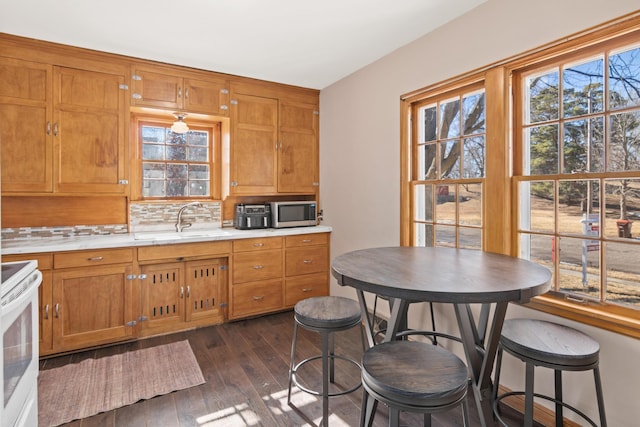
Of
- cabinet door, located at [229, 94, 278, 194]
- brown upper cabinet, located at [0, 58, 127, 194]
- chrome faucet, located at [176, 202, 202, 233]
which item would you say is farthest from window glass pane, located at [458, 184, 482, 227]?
brown upper cabinet, located at [0, 58, 127, 194]

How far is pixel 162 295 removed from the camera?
10.4ft

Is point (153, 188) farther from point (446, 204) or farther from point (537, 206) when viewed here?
point (537, 206)

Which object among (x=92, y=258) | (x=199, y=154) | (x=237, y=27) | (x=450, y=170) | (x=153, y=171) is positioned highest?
A: (x=237, y=27)

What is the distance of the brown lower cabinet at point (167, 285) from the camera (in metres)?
2.73

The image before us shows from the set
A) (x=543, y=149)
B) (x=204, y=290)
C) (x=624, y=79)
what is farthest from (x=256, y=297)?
(x=624, y=79)

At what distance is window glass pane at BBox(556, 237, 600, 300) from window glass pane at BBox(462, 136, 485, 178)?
70 centimetres

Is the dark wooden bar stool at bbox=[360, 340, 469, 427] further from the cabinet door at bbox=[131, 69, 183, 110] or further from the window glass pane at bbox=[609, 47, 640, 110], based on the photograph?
the cabinet door at bbox=[131, 69, 183, 110]

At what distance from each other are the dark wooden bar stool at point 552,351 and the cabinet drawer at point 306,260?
7.78 ft

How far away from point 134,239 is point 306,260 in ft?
5.72

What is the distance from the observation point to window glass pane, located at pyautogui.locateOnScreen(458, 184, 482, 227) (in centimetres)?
247

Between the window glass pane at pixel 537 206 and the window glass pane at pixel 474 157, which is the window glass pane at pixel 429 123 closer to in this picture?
the window glass pane at pixel 474 157

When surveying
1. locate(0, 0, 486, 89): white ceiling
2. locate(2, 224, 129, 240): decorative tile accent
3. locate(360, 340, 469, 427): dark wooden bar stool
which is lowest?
locate(360, 340, 469, 427): dark wooden bar stool

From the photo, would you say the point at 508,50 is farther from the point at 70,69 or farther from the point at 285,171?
the point at 70,69

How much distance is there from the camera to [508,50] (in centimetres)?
215
